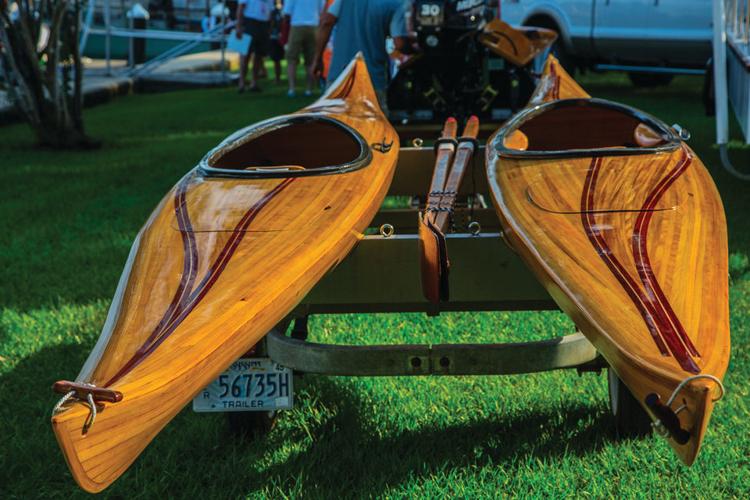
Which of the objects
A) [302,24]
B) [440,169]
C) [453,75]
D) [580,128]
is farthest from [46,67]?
[440,169]

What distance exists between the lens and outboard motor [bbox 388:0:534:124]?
20.2 ft

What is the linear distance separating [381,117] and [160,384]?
8.78ft

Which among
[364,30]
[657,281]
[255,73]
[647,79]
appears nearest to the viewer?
[657,281]


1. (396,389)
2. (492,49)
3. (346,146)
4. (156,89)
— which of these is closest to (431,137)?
(492,49)

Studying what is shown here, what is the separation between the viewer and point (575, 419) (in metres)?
3.51

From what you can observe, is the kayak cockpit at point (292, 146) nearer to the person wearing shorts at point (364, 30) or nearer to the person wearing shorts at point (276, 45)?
the person wearing shorts at point (364, 30)

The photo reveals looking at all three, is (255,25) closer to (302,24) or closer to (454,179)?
(302,24)

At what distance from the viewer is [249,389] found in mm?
3088

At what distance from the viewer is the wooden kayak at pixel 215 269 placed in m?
2.35

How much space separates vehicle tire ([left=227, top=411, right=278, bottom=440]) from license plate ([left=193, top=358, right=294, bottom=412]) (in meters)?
0.31

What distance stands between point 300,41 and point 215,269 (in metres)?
11.8

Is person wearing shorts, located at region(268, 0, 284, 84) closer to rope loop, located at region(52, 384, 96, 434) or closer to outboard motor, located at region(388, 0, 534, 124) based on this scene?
outboard motor, located at region(388, 0, 534, 124)

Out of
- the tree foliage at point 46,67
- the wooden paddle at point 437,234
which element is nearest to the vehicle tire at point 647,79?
the tree foliage at point 46,67

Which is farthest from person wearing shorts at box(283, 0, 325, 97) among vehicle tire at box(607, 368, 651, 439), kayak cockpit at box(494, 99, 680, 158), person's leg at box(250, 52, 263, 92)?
vehicle tire at box(607, 368, 651, 439)
